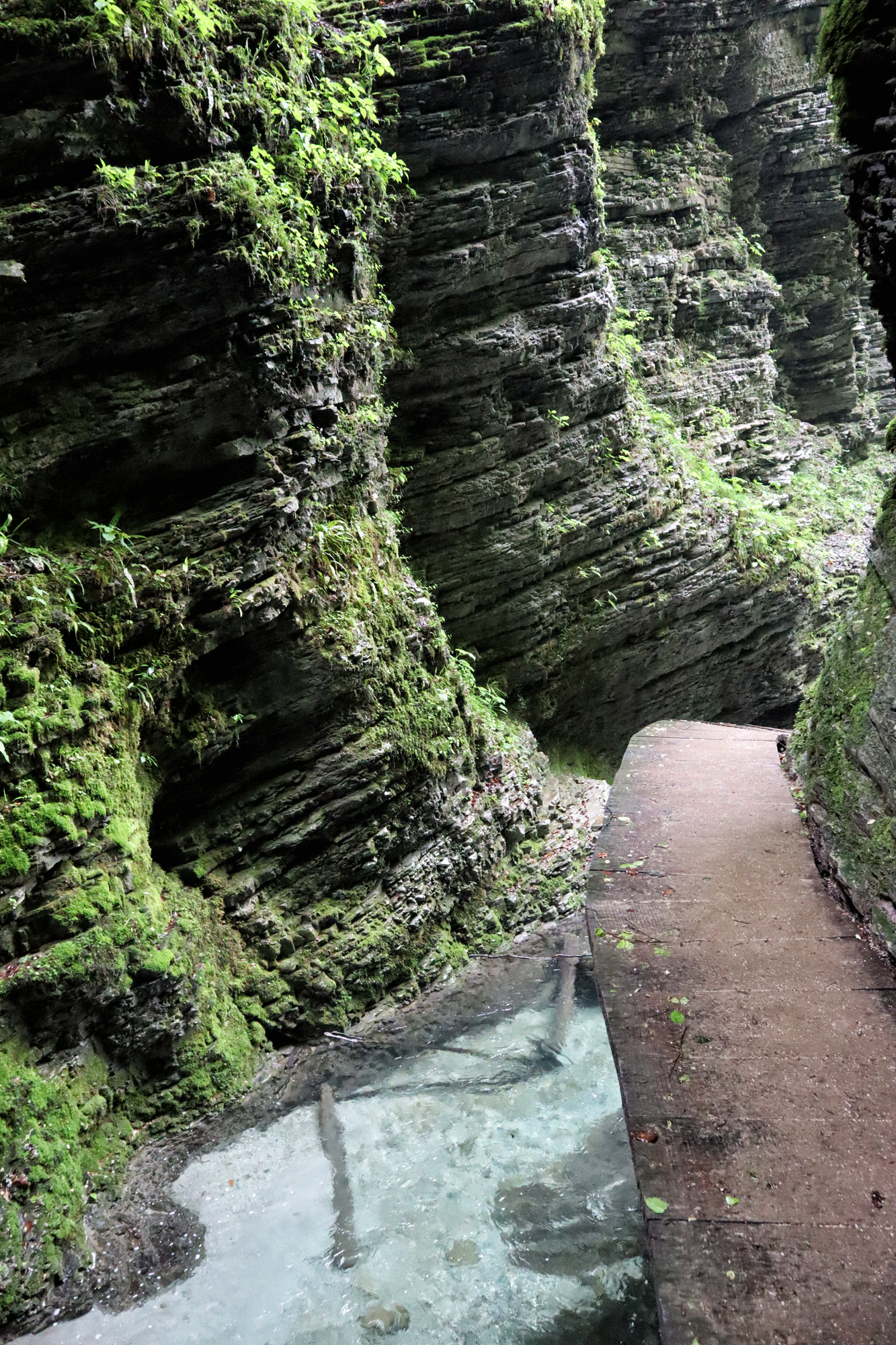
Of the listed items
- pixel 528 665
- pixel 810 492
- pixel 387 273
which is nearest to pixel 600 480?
pixel 528 665

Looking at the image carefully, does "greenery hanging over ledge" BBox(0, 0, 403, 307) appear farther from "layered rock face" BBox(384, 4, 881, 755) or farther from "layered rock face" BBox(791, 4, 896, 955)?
"layered rock face" BBox(791, 4, 896, 955)

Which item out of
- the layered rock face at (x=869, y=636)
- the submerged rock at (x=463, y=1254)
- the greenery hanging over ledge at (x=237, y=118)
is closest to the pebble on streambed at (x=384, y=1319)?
the submerged rock at (x=463, y=1254)

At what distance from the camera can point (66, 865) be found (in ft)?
18.4

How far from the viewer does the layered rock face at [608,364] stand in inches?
405

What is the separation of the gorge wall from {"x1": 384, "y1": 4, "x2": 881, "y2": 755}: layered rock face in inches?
2.4

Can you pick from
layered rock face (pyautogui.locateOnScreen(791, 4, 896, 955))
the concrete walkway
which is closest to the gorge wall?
Result: the concrete walkway

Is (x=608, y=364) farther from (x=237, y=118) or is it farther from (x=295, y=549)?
(x=295, y=549)

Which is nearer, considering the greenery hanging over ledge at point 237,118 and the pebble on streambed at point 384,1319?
the pebble on streambed at point 384,1319

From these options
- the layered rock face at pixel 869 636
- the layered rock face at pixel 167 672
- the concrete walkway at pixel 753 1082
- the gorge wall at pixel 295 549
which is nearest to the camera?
the concrete walkway at pixel 753 1082

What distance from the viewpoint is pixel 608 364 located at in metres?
11.8

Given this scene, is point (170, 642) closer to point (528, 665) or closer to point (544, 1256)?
point (544, 1256)

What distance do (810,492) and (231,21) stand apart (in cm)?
1250

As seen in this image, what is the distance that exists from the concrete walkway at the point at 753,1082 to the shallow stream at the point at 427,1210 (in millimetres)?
1990

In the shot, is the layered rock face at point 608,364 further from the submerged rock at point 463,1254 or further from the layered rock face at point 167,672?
the submerged rock at point 463,1254
